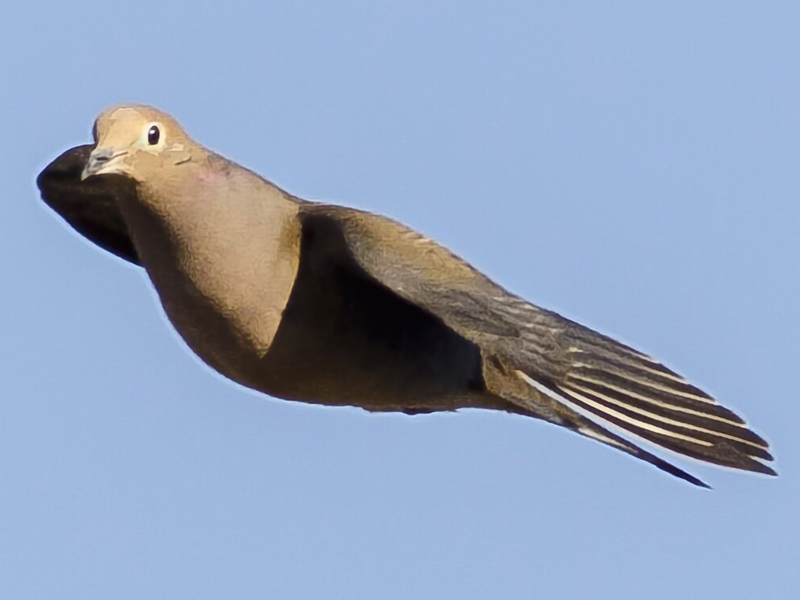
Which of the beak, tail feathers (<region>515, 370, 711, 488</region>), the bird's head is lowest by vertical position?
tail feathers (<region>515, 370, 711, 488</region>)

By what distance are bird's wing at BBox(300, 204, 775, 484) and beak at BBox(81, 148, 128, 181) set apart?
895 mm

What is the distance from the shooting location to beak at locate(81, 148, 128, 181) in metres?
8.43

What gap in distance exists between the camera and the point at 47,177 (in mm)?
10156

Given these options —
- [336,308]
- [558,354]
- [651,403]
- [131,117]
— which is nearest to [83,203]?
[131,117]

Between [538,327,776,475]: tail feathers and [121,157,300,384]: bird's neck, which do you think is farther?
[121,157,300,384]: bird's neck

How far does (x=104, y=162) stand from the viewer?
846 cm

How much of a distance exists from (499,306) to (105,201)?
7.89 ft

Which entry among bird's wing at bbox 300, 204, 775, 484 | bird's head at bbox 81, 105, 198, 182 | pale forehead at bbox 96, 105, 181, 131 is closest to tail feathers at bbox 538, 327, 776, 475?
bird's wing at bbox 300, 204, 775, 484

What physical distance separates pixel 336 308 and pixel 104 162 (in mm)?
1197

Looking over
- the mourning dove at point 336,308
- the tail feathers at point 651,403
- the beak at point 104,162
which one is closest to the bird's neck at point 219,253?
the mourning dove at point 336,308

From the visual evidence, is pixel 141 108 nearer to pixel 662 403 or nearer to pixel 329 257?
pixel 329 257

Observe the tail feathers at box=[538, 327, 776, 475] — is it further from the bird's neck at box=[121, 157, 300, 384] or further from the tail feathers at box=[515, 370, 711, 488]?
the bird's neck at box=[121, 157, 300, 384]

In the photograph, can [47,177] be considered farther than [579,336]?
Yes

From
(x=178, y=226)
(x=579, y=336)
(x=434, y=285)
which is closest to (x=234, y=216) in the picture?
(x=178, y=226)
